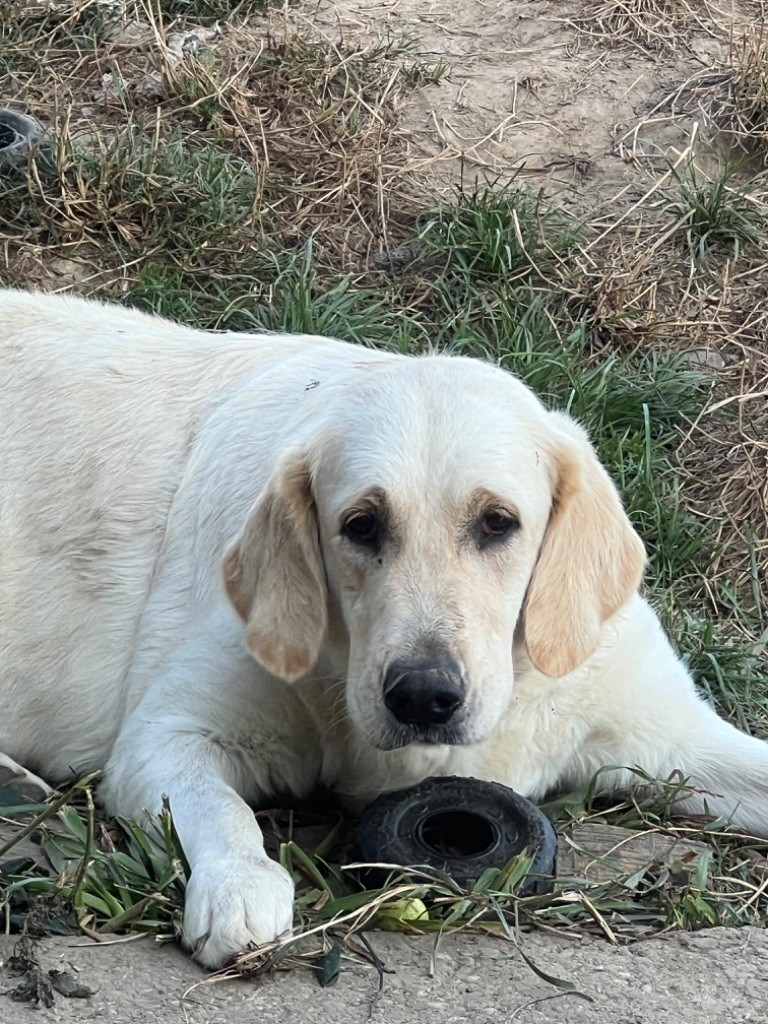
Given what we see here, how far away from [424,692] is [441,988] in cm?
60

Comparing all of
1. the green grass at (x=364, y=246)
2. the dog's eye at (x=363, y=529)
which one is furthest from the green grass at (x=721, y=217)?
the dog's eye at (x=363, y=529)

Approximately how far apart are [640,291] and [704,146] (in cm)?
113

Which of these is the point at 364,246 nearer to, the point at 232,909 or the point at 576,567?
the point at 576,567

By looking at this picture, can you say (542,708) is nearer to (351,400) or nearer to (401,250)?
(351,400)

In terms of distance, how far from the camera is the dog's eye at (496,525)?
10.7 ft

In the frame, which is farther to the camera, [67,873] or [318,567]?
[318,567]

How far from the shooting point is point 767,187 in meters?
6.64

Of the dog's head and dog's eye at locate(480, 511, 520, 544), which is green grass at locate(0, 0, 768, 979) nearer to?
the dog's head

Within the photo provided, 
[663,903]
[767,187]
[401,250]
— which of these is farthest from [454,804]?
[767,187]

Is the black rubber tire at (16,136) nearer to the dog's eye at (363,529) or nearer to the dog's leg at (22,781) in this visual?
the dog's leg at (22,781)

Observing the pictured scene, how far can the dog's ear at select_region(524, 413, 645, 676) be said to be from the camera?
3445 mm

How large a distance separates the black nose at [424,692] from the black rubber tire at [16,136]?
431 cm

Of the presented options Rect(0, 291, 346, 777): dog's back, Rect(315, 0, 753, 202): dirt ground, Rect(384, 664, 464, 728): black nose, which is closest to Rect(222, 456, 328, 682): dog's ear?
Rect(384, 664, 464, 728): black nose

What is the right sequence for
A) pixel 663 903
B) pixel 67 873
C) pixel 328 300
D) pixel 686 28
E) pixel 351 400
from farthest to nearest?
pixel 686 28 < pixel 328 300 < pixel 351 400 < pixel 663 903 < pixel 67 873
